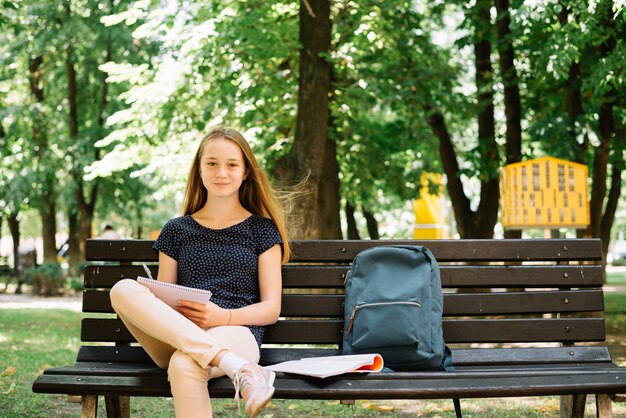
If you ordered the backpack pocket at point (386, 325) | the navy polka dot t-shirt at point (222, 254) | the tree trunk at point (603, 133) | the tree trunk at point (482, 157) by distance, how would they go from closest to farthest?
the backpack pocket at point (386, 325) < the navy polka dot t-shirt at point (222, 254) < the tree trunk at point (603, 133) < the tree trunk at point (482, 157)

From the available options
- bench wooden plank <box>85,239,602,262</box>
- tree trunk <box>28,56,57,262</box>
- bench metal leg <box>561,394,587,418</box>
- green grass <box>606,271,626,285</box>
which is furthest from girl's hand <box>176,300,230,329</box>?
green grass <box>606,271,626,285</box>

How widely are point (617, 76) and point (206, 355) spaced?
24.1ft

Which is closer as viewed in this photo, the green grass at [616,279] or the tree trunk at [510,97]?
the tree trunk at [510,97]

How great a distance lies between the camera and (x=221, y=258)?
14.0ft

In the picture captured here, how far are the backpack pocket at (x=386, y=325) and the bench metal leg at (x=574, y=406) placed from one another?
103 centimetres

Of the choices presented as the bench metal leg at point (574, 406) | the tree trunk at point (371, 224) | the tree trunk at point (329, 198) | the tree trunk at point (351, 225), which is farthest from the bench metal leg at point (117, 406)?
the tree trunk at point (371, 224)

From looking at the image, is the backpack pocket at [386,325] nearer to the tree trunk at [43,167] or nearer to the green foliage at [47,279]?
the green foliage at [47,279]

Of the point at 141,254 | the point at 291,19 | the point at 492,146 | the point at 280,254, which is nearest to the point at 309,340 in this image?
the point at 280,254

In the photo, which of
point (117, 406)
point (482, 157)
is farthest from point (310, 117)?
point (117, 406)

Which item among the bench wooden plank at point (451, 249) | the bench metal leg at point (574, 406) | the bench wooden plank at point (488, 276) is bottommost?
the bench metal leg at point (574, 406)

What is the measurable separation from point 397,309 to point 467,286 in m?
0.64

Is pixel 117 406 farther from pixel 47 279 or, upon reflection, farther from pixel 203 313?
pixel 47 279

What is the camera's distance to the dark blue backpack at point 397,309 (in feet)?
13.2

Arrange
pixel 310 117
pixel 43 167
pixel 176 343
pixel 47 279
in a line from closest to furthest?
pixel 176 343 → pixel 310 117 → pixel 47 279 → pixel 43 167
